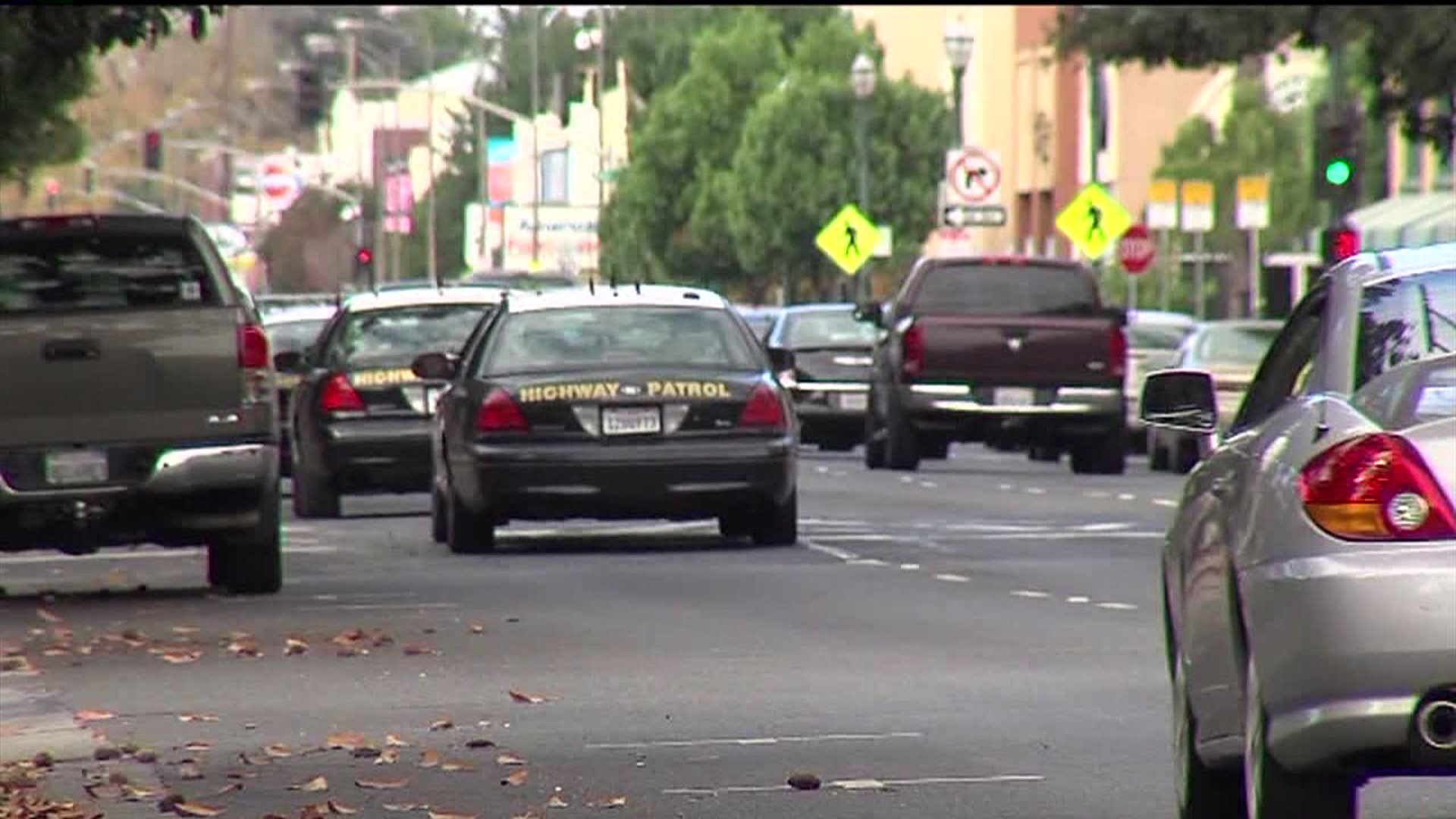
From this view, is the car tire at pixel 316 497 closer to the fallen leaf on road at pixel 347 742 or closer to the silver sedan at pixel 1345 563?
the fallen leaf on road at pixel 347 742

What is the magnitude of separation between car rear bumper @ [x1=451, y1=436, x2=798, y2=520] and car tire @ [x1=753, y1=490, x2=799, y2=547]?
35 centimetres

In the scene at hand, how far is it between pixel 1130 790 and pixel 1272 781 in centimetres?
288

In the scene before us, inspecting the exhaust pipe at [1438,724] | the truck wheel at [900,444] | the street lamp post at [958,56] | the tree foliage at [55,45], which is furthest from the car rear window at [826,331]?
the exhaust pipe at [1438,724]

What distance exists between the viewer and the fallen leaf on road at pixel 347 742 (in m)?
13.5

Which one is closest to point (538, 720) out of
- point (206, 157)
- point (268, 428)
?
point (268, 428)

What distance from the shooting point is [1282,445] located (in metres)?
9.46

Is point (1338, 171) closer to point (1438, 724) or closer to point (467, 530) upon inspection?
point (467, 530)

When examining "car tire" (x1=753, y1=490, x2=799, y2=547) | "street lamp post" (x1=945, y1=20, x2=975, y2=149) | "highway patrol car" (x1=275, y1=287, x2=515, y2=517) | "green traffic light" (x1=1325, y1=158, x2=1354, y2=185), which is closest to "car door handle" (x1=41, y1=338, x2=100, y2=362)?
"car tire" (x1=753, y1=490, x2=799, y2=547)

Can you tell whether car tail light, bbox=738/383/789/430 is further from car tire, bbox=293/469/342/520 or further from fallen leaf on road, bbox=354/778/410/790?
fallen leaf on road, bbox=354/778/410/790

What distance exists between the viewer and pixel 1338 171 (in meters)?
36.5

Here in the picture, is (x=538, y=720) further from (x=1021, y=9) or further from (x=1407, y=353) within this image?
(x=1021, y=9)

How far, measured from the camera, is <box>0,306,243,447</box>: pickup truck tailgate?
20156 mm

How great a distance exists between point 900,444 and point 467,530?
1456 centimetres

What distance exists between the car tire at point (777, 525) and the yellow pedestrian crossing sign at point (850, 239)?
39.7 meters
